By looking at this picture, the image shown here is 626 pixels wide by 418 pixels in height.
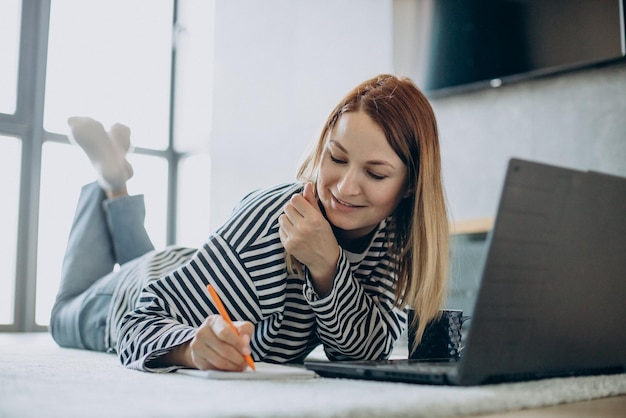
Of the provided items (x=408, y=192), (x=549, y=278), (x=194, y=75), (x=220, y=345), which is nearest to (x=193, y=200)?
(x=194, y=75)

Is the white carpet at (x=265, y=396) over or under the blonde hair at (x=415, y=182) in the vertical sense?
under

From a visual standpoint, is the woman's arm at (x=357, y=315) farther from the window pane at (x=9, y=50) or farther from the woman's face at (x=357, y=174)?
the window pane at (x=9, y=50)

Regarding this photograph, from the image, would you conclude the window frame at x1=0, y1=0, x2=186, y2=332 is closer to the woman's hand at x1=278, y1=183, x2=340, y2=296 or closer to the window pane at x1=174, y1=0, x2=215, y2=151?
the window pane at x1=174, y1=0, x2=215, y2=151

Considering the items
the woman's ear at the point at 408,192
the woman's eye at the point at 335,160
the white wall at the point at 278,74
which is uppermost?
the white wall at the point at 278,74

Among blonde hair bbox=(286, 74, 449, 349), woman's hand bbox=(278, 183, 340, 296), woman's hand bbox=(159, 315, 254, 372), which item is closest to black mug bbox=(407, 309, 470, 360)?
blonde hair bbox=(286, 74, 449, 349)

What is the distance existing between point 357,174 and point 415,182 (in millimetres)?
113

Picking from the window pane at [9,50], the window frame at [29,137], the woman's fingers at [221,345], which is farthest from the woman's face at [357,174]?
the window pane at [9,50]

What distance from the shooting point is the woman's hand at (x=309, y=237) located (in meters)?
0.90

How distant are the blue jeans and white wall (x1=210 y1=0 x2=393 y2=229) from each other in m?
1.27

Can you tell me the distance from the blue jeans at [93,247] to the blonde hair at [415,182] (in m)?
0.87

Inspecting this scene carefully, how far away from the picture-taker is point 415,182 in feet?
3.46

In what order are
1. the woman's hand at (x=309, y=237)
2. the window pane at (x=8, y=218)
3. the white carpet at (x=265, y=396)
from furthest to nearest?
the window pane at (x=8, y=218), the woman's hand at (x=309, y=237), the white carpet at (x=265, y=396)

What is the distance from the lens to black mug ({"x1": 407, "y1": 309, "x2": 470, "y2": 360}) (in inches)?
39.0

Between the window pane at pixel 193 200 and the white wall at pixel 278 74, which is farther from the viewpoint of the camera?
the window pane at pixel 193 200
